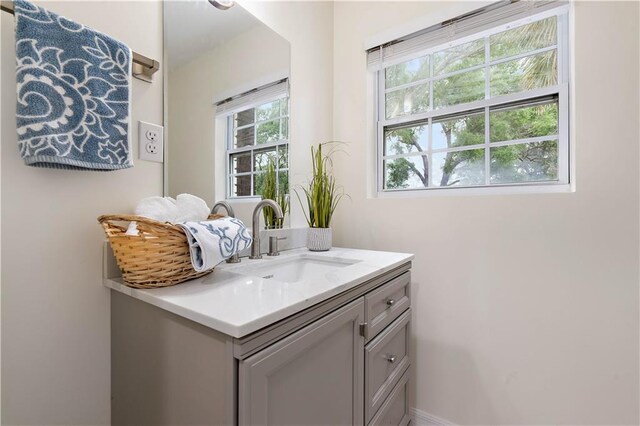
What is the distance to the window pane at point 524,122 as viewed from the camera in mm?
1280

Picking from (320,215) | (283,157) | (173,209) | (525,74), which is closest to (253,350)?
(173,209)

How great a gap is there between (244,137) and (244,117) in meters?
0.09

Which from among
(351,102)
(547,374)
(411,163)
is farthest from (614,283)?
(351,102)

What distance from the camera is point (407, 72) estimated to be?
5.37 ft

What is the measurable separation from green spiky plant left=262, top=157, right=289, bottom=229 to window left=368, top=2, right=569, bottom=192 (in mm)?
623

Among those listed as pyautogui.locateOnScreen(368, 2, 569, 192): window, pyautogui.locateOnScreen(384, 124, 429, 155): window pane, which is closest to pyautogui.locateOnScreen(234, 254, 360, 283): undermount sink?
pyautogui.locateOnScreen(368, 2, 569, 192): window

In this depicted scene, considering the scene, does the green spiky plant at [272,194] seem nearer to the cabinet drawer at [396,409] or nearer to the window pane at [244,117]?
the window pane at [244,117]

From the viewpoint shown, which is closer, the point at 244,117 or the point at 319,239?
the point at 244,117

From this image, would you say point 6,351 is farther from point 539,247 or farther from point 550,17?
point 550,17

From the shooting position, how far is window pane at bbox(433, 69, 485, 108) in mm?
1430

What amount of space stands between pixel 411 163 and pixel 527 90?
0.60m

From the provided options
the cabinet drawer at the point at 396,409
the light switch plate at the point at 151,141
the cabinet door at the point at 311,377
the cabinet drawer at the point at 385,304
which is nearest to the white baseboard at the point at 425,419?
the cabinet drawer at the point at 396,409

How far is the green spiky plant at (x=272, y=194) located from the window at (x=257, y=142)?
0.04ft

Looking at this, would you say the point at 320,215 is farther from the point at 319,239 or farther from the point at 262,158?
the point at 262,158
